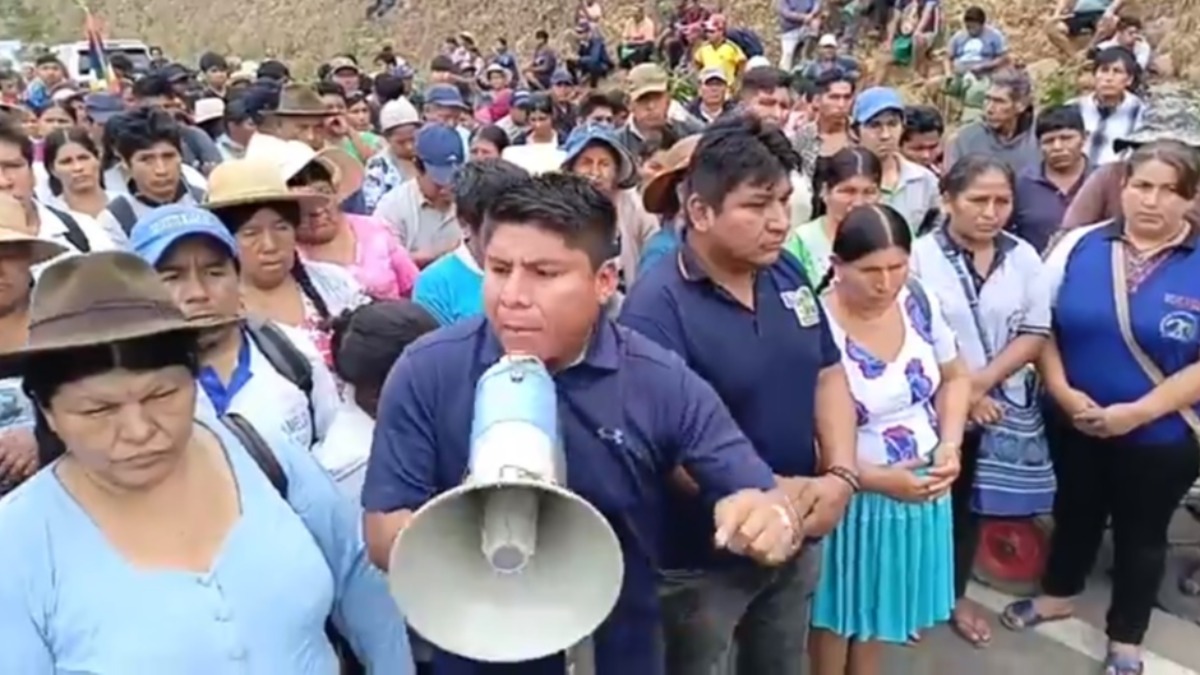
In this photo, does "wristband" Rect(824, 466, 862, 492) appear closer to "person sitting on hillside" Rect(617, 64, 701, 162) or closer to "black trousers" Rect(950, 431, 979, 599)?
"black trousers" Rect(950, 431, 979, 599)

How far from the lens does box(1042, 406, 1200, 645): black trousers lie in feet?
13.8

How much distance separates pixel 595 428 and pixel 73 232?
9.02 ft

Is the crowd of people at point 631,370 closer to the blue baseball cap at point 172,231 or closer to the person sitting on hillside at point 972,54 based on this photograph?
the blue baseball cap at point 172,231

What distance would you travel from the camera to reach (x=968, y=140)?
666 cm

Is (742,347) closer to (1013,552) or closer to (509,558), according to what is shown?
(509,558)

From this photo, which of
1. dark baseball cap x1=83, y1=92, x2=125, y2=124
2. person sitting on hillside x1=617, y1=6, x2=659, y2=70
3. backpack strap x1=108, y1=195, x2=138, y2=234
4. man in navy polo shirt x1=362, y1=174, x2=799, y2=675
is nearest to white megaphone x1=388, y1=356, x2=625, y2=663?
man in navy polo shirt x1=362, y1=174, x2=799, y2=675

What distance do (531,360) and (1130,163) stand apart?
9.60 feet

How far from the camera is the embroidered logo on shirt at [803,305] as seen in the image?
3051mm

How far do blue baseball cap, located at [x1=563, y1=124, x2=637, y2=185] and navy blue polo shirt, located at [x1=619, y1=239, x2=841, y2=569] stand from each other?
2114 millimetres

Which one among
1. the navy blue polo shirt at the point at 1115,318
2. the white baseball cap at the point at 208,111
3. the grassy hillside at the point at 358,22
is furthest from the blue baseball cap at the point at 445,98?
the grassy hillside at the point at 358,22

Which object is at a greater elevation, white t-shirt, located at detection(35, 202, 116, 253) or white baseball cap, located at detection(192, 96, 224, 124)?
white t-shirt, located at detection(35, 202, 116, 253)

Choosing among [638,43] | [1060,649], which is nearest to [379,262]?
[1060,649]

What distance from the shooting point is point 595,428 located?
2.27 m

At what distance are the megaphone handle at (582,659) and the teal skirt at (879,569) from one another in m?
1.35
